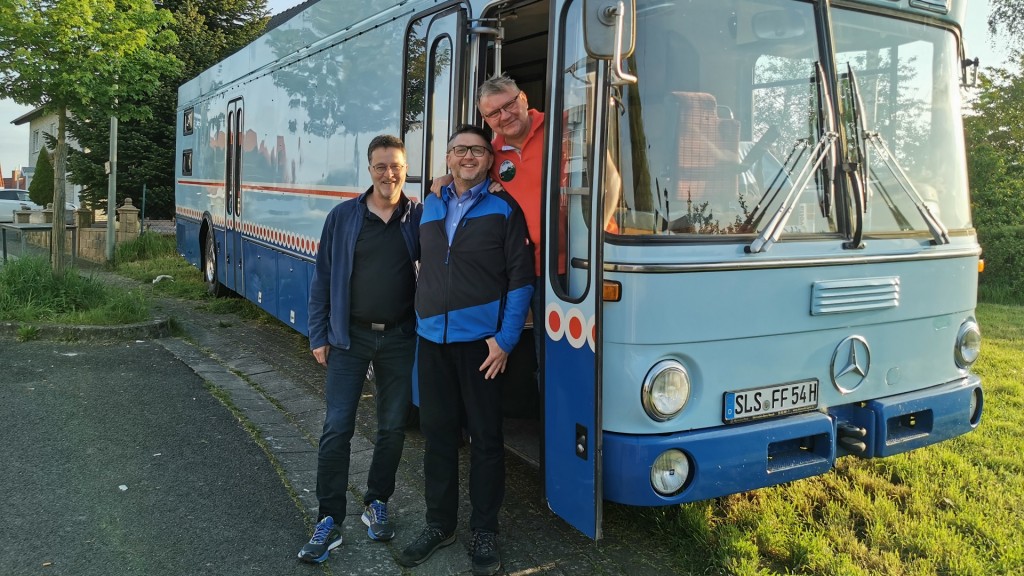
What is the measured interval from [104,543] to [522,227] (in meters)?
2.41

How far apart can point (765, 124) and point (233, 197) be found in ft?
24.4

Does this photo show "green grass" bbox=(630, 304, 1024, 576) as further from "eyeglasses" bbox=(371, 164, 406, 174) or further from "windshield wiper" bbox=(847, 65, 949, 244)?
"eyeglasses" bbox=(371, 164, 406, 174)

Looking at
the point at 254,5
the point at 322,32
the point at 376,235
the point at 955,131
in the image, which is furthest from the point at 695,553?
the point at 254,5

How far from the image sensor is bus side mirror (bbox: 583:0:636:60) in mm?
2986

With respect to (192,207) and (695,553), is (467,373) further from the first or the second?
(192,207)

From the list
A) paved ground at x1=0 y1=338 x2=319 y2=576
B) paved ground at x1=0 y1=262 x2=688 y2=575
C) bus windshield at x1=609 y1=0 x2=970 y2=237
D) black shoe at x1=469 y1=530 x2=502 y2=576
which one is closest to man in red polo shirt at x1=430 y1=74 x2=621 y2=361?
bus windshield at x1=609 y1=0 x2=970 y2=237

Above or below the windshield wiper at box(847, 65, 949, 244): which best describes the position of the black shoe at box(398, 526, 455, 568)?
below

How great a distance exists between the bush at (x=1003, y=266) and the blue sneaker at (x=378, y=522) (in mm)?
12145

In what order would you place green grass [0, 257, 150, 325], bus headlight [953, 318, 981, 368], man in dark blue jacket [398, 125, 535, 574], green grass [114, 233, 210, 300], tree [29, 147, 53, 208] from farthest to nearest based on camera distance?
1. tree [29, 147, 53, 208]
2. green grass [114, 233, 210, 300]
3. green grass [0, 257, 150, 325]
4. bus headlight [953, 318, 981, 368]
5. man in dark blue jacket [398, 125, 535, 574]

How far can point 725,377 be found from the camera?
338 cm

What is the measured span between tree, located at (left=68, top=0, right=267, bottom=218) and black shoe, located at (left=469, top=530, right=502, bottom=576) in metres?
22.3

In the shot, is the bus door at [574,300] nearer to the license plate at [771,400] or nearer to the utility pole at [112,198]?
the license plate at [771,400]

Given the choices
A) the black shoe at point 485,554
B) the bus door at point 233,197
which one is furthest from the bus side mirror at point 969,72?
the bus door at point 233,197

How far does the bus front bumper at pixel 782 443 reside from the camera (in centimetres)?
325
